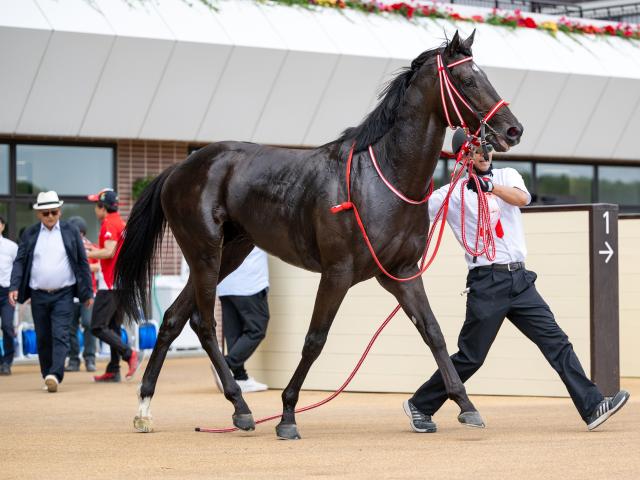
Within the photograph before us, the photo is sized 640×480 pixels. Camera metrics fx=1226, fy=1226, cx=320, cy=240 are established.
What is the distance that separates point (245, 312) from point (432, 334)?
4244 mm

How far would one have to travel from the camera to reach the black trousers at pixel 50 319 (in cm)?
1226

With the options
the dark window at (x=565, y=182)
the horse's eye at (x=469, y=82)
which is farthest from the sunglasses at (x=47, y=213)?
the dark window at (x=565, y=182)

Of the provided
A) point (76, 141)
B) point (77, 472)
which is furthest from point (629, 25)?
point (77, 472)

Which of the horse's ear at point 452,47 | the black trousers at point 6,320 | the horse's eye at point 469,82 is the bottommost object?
the black trousers at point 6,320

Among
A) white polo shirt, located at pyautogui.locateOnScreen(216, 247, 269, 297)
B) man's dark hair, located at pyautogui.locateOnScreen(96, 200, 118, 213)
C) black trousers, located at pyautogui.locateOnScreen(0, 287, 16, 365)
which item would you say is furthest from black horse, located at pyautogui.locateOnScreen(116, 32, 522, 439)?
black trousers, located at pyautogui.locateOnScreen(0, 287, 16, 365)

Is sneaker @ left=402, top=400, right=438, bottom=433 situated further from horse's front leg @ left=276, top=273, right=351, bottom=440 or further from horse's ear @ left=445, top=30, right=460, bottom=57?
horse's ear @ left=445, top=30, right=460, bottom=57

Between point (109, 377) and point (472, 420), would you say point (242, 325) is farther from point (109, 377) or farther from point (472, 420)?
point (472, 420)

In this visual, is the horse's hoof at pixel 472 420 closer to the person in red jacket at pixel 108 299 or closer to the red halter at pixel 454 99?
the red halter at pixel 454 99

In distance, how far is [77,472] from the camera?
6.25 meters

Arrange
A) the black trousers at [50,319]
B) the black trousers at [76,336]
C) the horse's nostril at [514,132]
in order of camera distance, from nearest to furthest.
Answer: the horse's nostril at [514,132]
the black trousers at [50,319]
the black trousers at [76,336]

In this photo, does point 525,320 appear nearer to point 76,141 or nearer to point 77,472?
point 77,472

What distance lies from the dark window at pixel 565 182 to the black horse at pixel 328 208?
14.7m

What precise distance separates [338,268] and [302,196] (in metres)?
0.59

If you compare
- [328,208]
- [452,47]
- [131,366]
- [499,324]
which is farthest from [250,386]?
[452,47]
